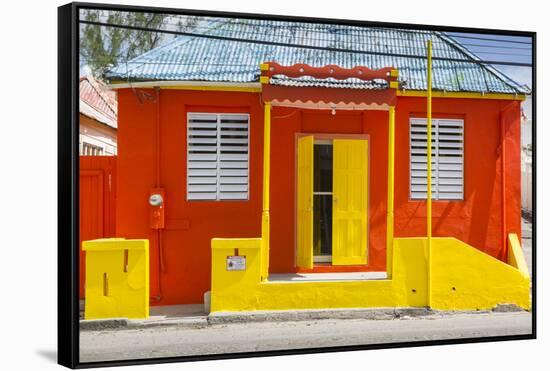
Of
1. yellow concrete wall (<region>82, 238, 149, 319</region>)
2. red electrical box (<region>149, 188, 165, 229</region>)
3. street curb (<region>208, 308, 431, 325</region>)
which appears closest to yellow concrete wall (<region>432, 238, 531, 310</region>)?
street curb (<region>208, 308, 431, 325</region>)

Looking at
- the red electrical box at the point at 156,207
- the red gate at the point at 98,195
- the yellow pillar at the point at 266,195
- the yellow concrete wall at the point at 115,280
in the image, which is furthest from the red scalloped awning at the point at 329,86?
the yellow concrete wall at the point at 115,280

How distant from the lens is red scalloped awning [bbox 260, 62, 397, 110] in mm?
9961

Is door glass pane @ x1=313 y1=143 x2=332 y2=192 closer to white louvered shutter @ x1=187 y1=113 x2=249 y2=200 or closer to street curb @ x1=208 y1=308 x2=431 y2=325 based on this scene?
white louvered shutter @ x1=187 y1=113 x2=249 y2=200

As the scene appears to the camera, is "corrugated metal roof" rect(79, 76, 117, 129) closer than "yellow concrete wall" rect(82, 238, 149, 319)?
No

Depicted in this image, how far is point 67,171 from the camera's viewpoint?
8070 millimetres

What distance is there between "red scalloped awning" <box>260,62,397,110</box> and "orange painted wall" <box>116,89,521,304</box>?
1.00 meters

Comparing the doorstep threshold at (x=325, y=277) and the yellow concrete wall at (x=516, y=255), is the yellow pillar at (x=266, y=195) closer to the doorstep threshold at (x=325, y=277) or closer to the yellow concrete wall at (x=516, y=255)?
the doorstep threshold at (x=325, y=277)

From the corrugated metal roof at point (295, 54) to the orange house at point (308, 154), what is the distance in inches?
0.7

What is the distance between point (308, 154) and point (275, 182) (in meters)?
0.60

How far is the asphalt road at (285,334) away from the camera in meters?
8.83

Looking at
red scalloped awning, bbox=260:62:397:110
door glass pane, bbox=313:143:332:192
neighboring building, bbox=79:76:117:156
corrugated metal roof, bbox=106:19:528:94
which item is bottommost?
door glass pane, bbox=313:143:332:192

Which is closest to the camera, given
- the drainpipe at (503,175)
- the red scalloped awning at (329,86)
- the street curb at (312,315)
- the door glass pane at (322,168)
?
the street curb at (312,315)

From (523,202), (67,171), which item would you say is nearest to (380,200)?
(523,202)

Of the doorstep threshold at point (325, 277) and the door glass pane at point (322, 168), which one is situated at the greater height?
the door glass pane at point (322, 168)
